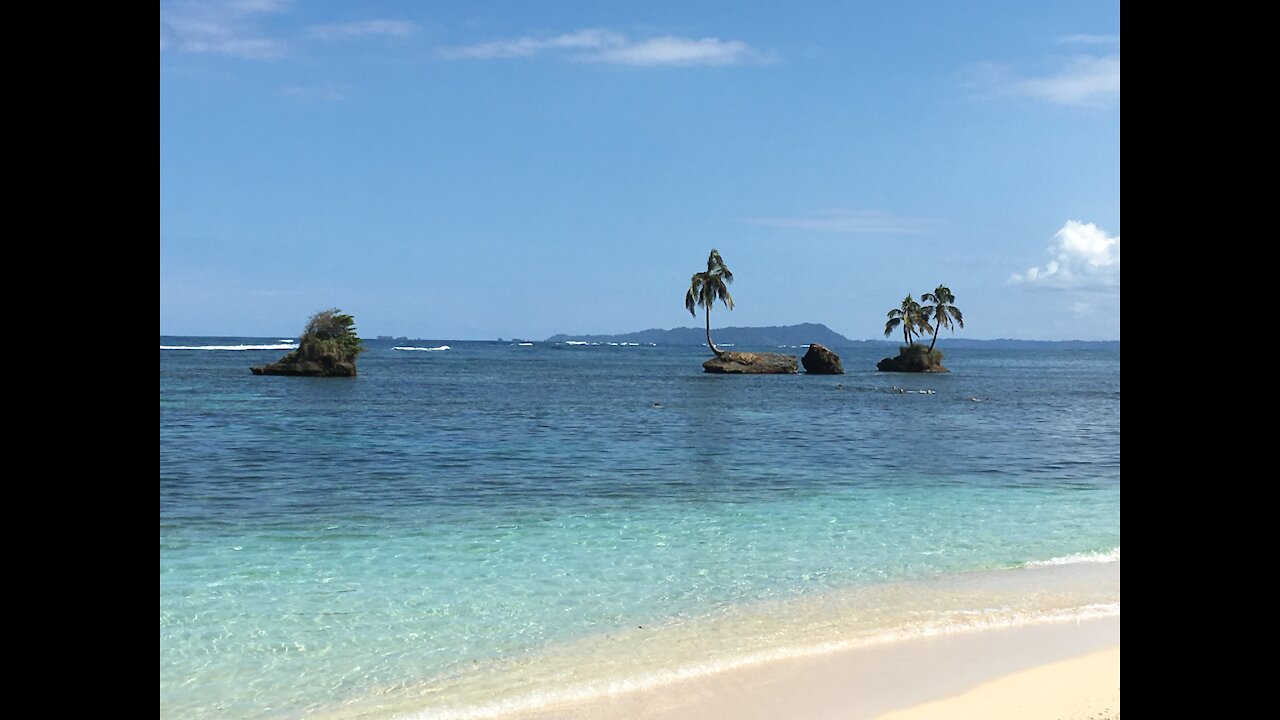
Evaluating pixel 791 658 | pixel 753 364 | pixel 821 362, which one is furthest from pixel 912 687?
pixel 821 362

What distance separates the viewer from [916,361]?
8456cm

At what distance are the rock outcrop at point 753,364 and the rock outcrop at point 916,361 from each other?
41.7 feet

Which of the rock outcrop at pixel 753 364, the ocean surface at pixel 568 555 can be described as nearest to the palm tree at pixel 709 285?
the rock outcrop at pixel 753 364

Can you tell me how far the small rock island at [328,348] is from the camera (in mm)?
56094

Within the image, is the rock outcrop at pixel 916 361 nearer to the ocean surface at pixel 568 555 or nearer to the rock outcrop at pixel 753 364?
the rock outcrop at pixel 753 364

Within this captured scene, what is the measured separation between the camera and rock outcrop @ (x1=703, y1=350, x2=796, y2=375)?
3029 inches

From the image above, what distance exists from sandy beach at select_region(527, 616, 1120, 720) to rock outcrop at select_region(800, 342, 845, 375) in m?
71.7

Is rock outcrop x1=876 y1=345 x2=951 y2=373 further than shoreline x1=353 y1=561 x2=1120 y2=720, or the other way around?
rock outcrop x1=876 y1=345 x2=951 y2=373

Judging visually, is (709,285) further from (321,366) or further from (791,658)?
(791,658)

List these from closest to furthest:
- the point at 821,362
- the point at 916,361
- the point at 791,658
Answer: the point at 791,658
the point at 821,362
the point at 916,361

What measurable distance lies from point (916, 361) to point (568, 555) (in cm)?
7713

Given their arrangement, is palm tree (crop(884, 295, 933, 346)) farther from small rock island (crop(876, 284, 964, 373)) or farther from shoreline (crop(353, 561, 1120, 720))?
shoreline (crop(353, 561, 1120, 720))

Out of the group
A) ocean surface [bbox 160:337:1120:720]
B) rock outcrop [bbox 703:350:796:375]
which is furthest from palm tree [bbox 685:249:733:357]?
ocean surface [bbox 160:337:1120:720]
